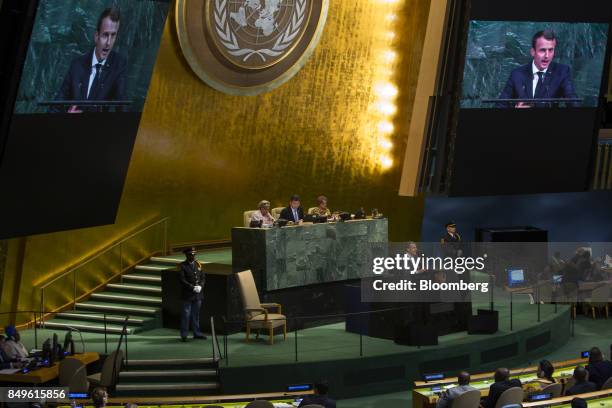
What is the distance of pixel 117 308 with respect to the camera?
16.4m

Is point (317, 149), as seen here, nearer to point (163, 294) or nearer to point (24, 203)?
point (163, 294)

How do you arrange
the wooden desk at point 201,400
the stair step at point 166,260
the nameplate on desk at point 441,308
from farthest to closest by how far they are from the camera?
the stair step at point 166,260 → the nameplate on desk at point 441,308 → the wooden desk at point 201,400

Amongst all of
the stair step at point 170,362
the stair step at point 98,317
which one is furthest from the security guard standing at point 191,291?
the stair step at point 98,317

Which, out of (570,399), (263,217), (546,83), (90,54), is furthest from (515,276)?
(90,54)

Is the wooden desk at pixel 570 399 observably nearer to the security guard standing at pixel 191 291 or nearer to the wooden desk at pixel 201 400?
the wooden desk at pixel 201 400

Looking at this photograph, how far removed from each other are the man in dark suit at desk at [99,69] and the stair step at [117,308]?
3.63 metres

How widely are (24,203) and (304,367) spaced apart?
12.7ft

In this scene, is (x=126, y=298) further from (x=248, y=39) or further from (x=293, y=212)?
(x=248, y=39)

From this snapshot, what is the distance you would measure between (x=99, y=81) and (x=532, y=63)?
6249mm

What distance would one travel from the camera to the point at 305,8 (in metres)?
18.6

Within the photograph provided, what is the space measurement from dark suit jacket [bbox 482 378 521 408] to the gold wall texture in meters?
7.72

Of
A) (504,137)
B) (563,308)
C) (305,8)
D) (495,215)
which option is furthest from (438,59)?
(495,215)

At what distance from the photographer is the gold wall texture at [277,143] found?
691 inches

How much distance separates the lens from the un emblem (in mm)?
17594
